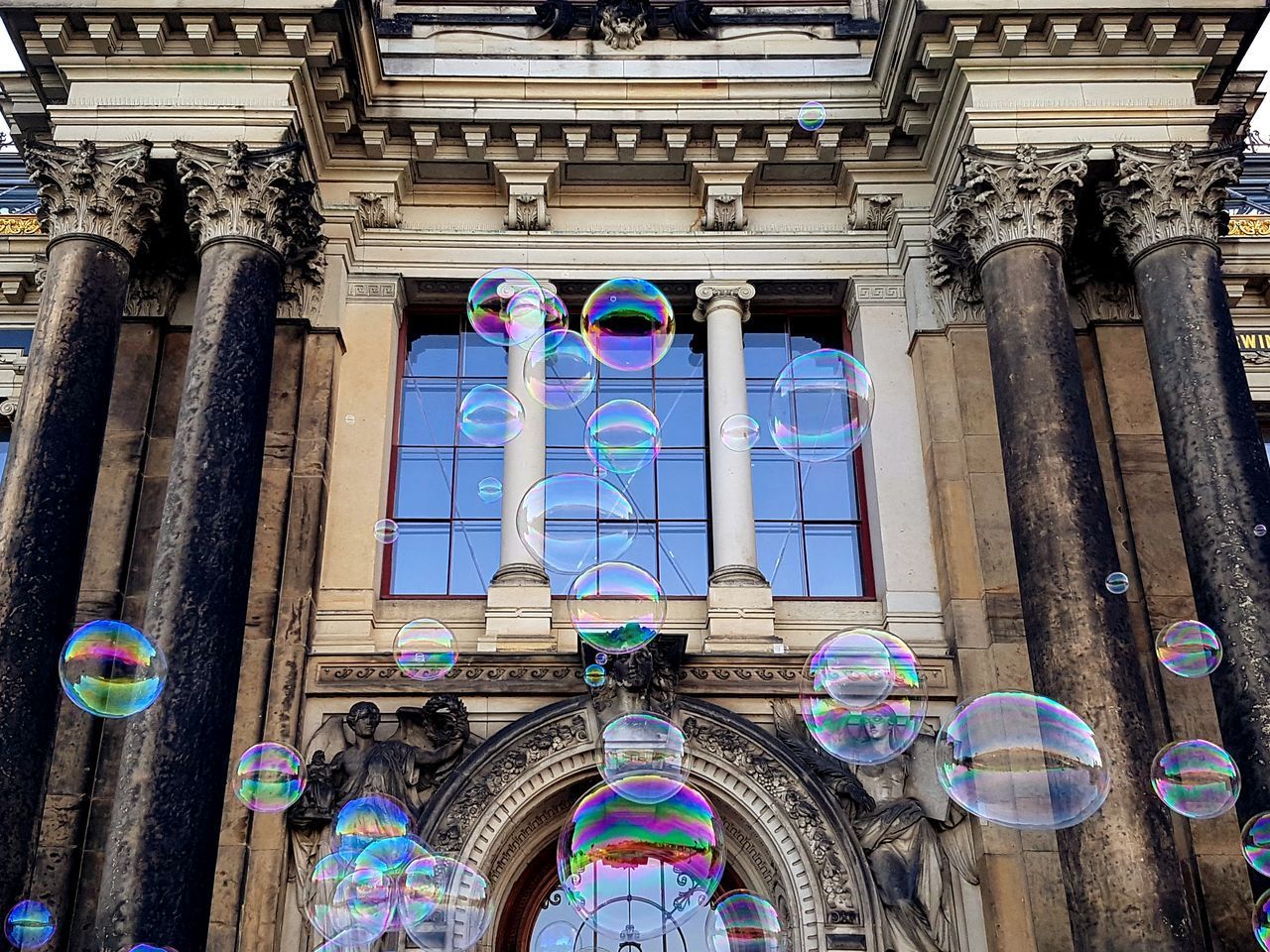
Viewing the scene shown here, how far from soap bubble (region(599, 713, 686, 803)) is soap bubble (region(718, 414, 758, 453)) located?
10.8 ft

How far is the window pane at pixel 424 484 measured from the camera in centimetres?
1447

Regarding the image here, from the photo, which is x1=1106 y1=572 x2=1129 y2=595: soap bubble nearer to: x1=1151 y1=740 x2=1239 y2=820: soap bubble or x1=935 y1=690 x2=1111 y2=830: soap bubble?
x1=935 y1=690 x2=1111 y2=830: soap bubble

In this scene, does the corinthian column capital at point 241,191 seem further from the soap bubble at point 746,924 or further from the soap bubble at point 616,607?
the soap bubble at point 746,924

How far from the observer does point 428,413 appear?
49.4 ft

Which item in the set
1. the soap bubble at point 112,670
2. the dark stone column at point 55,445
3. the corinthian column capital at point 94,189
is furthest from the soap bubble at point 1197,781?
the corinthian column capital at point 94,189

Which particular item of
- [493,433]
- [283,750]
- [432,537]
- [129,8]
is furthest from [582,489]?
[129,8]

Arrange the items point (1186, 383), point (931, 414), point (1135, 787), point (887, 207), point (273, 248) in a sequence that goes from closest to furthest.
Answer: point (1135, 787) < point (1186, 383) < point (273, 248) < point (931, 414) < point (887, 207)

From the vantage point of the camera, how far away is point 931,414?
14000 mm

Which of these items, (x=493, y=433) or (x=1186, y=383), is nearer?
(x=1186, y=383)

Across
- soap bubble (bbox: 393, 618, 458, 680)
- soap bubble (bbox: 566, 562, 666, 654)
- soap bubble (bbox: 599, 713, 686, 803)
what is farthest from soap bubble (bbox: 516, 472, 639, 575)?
soap bubble (bbox: 599, 713, 686, 803)

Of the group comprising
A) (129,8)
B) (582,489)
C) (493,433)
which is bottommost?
(582,489)

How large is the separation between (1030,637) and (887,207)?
20.3 feet

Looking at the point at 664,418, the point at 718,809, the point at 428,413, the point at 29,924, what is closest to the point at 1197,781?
the point at 718,809

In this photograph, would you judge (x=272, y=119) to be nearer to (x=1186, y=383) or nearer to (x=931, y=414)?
(x=931, y=414)
